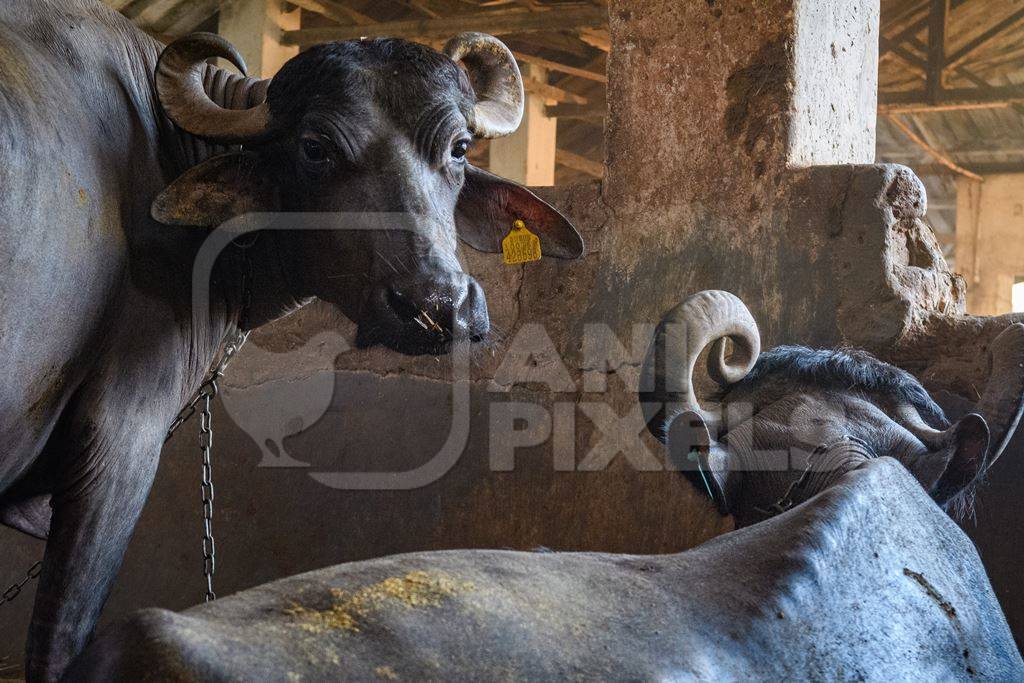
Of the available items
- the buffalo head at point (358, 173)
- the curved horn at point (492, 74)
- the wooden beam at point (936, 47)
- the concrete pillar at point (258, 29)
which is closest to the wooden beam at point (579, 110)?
the concrete pillar at point (258, 29)

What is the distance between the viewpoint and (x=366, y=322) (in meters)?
3.17

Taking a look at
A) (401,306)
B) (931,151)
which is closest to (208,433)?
(401,306)

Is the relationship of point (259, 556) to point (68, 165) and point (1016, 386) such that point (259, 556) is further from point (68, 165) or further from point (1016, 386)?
point (1016, 386)

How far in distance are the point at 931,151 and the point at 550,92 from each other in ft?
24.7

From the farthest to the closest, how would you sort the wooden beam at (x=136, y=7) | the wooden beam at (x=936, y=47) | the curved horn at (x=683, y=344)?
1. the wooden beam at (x=936, y=47)
2. the wooden beam at (x=136, y=7)
3. the curved horn at (x=683, y=344)

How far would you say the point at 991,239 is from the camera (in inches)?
700

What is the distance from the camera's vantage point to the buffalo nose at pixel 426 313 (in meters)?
3.02

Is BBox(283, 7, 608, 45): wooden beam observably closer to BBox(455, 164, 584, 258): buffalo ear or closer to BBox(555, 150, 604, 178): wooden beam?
BBox(555, 150, 604, 178): wooden beam

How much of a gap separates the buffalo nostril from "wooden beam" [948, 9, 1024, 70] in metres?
11.4

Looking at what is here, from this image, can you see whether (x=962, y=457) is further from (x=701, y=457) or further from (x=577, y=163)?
(x=577, y=163)

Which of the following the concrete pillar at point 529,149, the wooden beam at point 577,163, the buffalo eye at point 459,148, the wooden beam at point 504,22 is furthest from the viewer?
the wooden beam at point 577,163

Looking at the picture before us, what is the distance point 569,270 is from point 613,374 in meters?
0.49

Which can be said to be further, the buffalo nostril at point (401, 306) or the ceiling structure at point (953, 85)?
the ceiling structure at point (953, 85)

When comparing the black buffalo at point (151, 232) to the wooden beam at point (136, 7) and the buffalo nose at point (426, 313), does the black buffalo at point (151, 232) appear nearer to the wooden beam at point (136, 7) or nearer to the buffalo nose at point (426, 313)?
the buffalo nose at point (426, 313)
